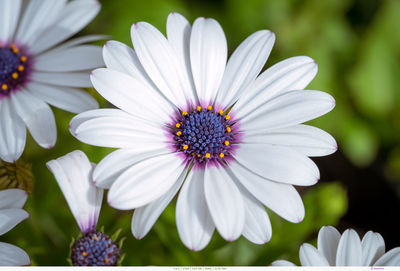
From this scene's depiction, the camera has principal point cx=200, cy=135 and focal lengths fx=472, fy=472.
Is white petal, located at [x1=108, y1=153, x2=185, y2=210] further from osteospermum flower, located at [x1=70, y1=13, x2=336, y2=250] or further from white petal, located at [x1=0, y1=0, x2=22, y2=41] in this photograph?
white petal, located at [x1=0, y1=0, x2=22, y2=41]

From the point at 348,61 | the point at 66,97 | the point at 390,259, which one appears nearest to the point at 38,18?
the point at 66,97

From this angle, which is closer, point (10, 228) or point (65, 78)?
point (10, 228)

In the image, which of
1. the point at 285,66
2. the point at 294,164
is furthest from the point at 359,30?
the point at 294,164

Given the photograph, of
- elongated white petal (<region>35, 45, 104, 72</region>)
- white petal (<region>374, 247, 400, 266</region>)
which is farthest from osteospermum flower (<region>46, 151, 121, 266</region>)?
white petal (<region>374, 247, 400, 266</region>)

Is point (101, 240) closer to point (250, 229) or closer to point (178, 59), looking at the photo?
point (250, 229)

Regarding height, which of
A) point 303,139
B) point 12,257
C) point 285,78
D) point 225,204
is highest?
point 285,78

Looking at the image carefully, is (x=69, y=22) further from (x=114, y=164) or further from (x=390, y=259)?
(x=390, y=259)
